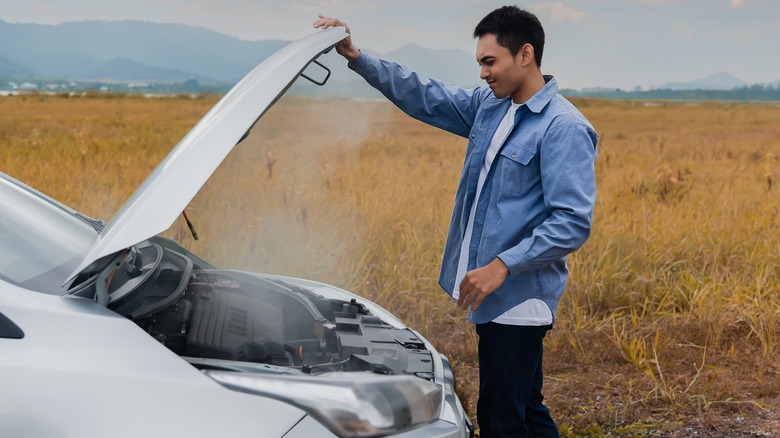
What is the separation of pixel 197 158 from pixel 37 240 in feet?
2.69

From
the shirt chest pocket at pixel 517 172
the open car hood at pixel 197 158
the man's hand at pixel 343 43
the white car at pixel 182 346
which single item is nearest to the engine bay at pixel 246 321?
the white car at pixel 182 346

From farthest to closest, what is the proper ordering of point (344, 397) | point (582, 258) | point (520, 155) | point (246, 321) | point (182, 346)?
point (582, 258) < point (520, 155) < point (246, 321) < point (182, 346) < point (344, 397)

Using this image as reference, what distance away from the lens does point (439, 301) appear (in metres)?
5.10

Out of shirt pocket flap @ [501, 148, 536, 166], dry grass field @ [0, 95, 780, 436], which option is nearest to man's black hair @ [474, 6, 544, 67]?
shirt pocket flap @ [501, 148, 536, 166]

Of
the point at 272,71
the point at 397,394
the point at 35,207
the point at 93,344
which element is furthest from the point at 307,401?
the point at 35,207

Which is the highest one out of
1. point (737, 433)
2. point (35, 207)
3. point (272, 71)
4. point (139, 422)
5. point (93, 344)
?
point (272, 71)

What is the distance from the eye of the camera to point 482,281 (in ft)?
8.16

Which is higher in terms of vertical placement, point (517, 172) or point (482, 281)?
point (517, 172)

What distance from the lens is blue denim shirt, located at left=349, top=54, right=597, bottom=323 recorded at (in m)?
2.53

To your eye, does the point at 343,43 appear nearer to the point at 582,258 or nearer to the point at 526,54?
the point at 526,54

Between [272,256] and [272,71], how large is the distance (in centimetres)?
314

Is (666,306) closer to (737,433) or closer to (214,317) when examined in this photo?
(737,433)

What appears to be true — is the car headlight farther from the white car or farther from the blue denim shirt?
the blue denim shirt

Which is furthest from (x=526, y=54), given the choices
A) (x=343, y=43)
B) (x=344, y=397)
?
(x=344, y=397)
